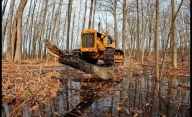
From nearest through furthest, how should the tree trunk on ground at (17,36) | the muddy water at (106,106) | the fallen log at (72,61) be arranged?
1. the muddy water at (106,106)
2. the fallen log at (72,61)
3. the tree trunk on ground at (17,36)

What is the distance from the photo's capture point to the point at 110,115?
429cm

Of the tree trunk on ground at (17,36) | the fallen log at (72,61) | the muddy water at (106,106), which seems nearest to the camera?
the muddy water at (106,106)

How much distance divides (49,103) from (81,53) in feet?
26.2

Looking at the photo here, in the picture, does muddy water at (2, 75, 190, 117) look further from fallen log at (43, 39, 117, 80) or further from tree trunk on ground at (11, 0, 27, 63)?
tree trunk on ground at (11, 0, 27, 63)

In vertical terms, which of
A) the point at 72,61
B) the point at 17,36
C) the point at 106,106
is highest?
the point at 17,36

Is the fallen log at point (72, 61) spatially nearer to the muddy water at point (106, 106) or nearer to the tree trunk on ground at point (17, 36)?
the muddy water at point (106, 106)

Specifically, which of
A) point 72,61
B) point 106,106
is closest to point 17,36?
point 72,61

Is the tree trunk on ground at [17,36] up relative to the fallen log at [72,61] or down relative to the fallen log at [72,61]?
up

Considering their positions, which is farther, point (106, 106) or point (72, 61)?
point (72, 61)

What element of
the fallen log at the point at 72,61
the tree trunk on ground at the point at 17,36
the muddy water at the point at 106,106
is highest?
the tree trunk on ground at the point at 17,36

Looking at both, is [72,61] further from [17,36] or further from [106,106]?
[17,36]

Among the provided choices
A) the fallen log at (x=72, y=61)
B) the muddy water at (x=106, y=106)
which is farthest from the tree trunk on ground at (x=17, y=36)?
the muddy water at (x=106, y=106)

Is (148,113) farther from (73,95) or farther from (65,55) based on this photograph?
(65,55)

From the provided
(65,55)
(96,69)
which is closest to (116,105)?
(65,55)
